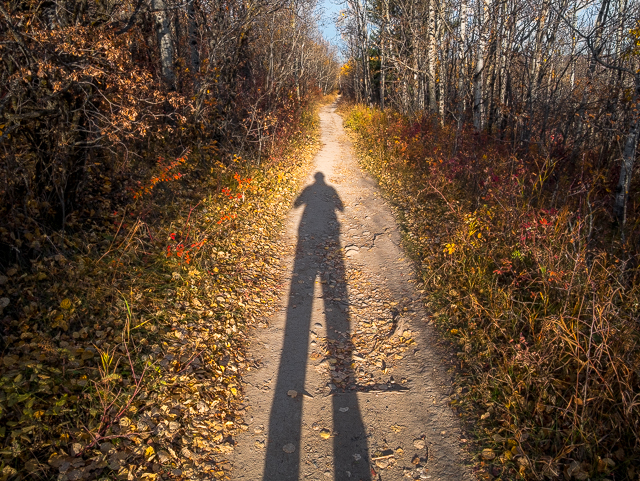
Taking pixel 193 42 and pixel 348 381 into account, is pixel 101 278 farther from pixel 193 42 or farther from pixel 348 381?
pixel 193 42

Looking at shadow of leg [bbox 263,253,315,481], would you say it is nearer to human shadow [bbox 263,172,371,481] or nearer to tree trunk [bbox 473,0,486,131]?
human shadow [bbox 263,172,371,481]

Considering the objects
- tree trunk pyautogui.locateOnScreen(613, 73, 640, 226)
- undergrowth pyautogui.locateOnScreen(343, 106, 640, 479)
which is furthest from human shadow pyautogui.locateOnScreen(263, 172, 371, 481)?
tree trunk pyautogui.locateOnScreen(613, 73, 640, 226)

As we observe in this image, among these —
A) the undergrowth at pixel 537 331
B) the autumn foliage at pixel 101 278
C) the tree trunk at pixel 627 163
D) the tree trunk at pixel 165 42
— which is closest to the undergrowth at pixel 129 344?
the autumn foliage at pixel 101 278

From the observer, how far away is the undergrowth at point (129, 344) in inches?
121

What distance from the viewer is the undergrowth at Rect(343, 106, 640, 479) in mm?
Result: 3143

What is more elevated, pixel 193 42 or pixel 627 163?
pixel 193 42

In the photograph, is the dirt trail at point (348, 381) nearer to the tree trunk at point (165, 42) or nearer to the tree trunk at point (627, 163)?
the tree trunk at point (627, 163)

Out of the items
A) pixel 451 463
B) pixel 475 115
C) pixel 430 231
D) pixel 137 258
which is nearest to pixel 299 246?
pixel 430 231

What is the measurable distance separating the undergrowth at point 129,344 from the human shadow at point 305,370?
1.41 ft

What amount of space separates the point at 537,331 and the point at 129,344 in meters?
4.41

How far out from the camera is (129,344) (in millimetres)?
4062

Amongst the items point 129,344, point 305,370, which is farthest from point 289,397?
point 129,344

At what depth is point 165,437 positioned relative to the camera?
10.9 ft

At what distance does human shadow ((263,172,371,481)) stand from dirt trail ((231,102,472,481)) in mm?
11
